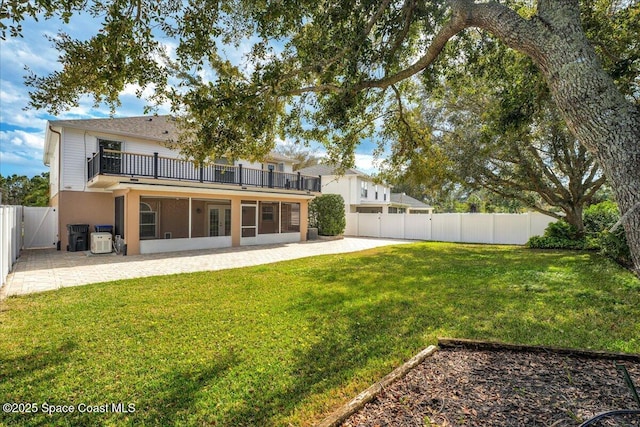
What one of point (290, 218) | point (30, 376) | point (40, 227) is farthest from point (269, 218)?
point (30, 376)

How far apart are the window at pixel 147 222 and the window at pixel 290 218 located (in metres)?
6.59

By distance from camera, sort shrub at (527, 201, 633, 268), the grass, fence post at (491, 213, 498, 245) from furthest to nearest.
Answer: fence post at (491, 213, 498, 245) → shrub at (527, 201, 633, 268) → the grass

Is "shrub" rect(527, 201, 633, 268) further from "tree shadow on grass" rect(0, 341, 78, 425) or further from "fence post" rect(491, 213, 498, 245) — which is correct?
"tree shadow on grass" rect(0, 341, 78, 425)

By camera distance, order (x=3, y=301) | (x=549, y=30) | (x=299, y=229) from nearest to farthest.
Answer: (x=549, y=30)
(x=3, y=301)
(x=299, y=229)

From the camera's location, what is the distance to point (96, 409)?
8.58ft

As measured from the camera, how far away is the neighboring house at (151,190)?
→ 40.5 ft

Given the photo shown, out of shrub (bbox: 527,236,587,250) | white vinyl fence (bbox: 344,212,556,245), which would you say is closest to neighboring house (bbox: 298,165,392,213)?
white vinyl fence (bbox: 344,212,556,245)

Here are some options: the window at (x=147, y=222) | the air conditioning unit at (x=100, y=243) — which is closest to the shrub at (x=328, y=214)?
the window at (x=147, y=222)

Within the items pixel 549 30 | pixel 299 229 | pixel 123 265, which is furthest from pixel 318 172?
pixel 549 30

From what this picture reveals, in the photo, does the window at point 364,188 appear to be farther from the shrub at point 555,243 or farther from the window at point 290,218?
the shrub at point 555,243

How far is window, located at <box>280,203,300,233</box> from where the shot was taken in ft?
60.8

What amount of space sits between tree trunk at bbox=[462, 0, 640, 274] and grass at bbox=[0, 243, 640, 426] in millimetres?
2309

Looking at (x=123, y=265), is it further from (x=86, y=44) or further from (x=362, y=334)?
(x=362, y=334)

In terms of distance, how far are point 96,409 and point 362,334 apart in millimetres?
2873
